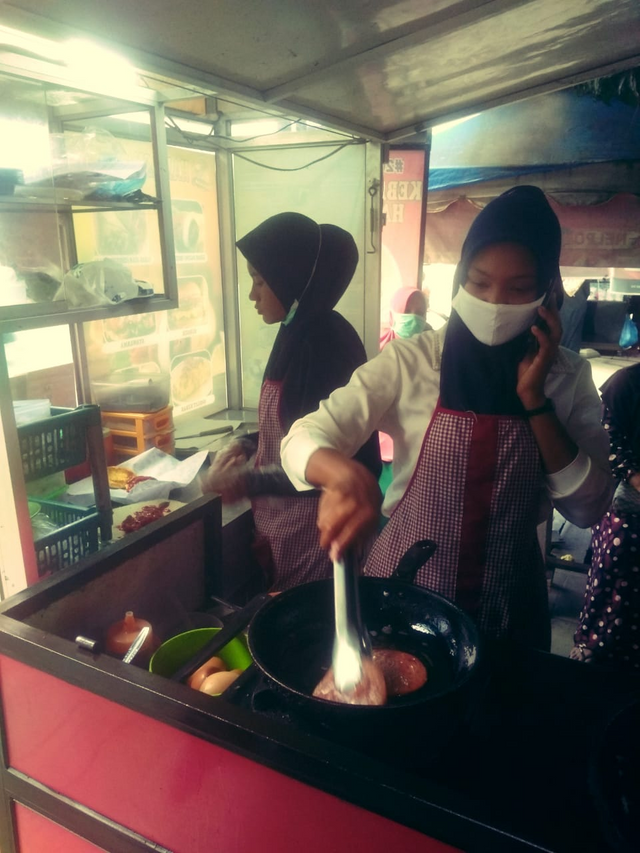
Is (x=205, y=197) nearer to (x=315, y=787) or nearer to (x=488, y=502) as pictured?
(x=488, y=502)

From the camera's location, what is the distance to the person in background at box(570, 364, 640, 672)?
2.46 m

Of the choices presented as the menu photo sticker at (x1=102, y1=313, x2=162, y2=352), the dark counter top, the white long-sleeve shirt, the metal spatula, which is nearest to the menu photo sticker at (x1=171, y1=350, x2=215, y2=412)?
the menu photo sticker at (x1=102, y1=313, x2=162, y2=352)

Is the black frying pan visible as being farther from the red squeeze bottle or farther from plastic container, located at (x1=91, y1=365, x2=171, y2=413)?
plastic container, located at (x1=91, y1=365, x2=171, y2=413)

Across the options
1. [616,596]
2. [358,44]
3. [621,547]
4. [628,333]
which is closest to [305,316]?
[358,44]

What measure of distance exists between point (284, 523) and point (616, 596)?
4.60 feet

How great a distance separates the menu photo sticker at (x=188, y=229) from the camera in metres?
3.70

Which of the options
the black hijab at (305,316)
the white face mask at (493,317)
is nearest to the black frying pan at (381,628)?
the white face mask at (493,317)

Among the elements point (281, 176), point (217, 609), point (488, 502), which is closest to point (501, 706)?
point (488, 502)

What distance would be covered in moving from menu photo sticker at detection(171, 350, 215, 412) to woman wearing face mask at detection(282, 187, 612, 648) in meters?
2.46

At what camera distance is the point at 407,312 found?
4.83 metres

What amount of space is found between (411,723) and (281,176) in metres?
3.61

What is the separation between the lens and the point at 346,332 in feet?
7.73

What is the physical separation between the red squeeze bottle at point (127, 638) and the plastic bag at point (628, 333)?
22.5ft

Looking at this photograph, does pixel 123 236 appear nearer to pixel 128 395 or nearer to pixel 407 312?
pixel 128 395
